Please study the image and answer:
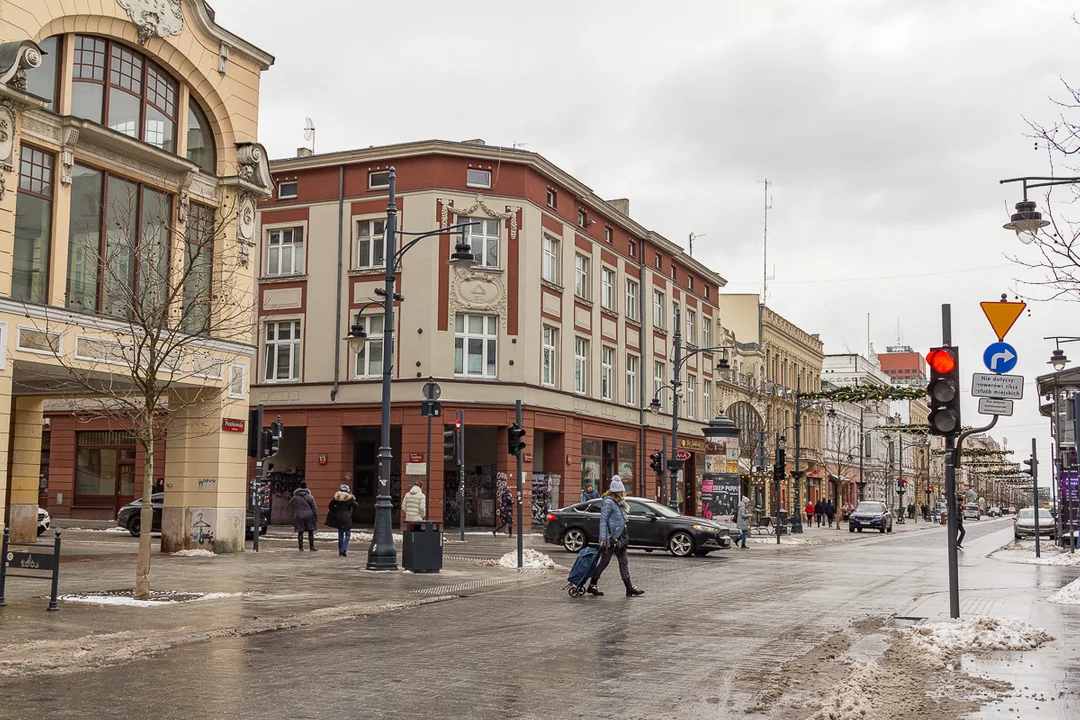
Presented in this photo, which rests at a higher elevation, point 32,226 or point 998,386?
point 32,226

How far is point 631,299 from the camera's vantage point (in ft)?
172

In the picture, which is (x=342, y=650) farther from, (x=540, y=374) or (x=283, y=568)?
(x=540, y=374)

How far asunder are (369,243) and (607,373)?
1296cm

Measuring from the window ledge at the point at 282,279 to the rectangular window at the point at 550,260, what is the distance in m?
9.23

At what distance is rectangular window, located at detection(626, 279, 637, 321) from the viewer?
52.0 meters

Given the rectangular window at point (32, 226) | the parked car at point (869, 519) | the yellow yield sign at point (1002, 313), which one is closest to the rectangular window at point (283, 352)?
the rectangular window at point (32, 226)

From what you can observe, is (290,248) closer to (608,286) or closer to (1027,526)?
(608,286)

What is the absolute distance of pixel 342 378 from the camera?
41844mm

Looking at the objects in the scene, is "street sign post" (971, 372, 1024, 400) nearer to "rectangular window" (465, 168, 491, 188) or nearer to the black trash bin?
the black trash bin

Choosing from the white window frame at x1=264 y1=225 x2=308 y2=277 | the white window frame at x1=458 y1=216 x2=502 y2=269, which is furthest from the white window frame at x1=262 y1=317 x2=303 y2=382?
the white window frame at x1=458 y1=216 x2=502 y2=269

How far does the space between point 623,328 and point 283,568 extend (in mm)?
31676

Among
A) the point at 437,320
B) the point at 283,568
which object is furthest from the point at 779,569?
the point at 437,320

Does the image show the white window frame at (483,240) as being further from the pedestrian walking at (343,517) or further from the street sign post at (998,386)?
the street sign post at (998,386)

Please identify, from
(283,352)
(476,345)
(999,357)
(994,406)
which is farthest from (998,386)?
(283,352)
